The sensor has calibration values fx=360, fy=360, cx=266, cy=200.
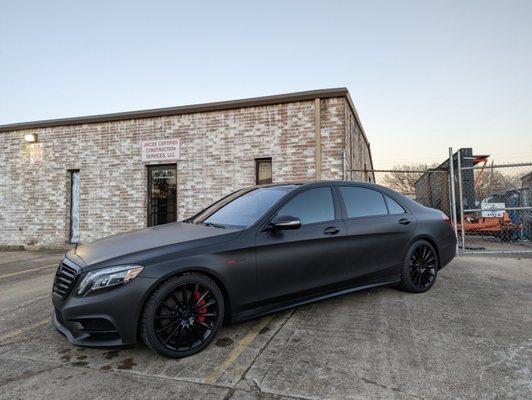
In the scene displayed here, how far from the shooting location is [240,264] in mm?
3152

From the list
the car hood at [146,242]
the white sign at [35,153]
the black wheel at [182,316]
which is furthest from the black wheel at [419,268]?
the white sign at [35,153]

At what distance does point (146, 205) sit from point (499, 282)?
8140 mm

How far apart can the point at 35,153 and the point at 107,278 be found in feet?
33.8

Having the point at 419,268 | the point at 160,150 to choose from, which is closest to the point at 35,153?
the point at 160,150

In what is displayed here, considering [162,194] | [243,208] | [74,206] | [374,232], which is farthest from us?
[74,206]

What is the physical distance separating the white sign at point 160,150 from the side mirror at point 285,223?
6852mm

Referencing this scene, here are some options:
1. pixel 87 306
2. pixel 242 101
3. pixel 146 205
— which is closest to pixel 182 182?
pixel 146 205

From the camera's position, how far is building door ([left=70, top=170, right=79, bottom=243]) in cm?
1055

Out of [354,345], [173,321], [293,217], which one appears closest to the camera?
[173,321]

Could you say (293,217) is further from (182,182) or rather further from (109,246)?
(182,182)

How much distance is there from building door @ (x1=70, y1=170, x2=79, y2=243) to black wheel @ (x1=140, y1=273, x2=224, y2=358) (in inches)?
352

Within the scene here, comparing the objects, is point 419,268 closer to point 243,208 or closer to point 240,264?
point 243,208

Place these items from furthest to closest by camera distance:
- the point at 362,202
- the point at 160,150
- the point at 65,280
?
the point at 160,150 → the point at 362,202 → the point at 65,280

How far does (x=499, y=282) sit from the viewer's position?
5254 mm
